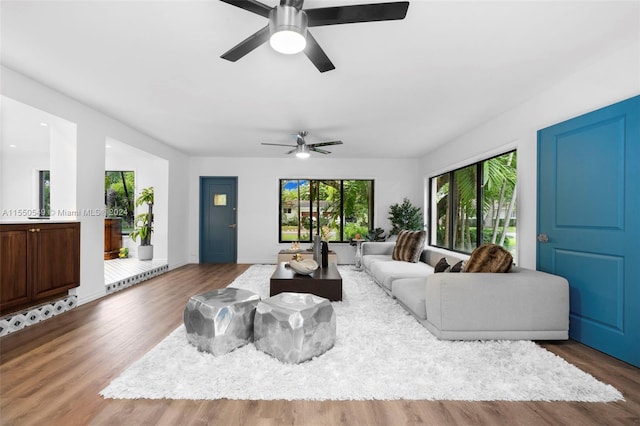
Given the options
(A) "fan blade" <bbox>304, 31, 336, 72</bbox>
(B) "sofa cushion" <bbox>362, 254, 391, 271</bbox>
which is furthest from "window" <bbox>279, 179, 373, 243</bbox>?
(A) "fan blade" <bbox>304, 31, 336, 72</bbox>

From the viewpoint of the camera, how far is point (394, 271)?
168 inches

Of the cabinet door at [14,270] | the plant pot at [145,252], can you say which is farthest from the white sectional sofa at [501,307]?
the plant pot at [145,252]

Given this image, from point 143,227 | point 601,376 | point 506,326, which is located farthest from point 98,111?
point 601,376

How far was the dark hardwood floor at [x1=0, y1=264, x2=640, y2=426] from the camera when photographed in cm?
171

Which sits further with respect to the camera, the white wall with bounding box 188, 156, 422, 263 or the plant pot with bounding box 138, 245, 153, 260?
→ the white wall with bounding box 188, 156, 422, 263

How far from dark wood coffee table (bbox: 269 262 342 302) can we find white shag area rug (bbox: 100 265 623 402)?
1.01 meters

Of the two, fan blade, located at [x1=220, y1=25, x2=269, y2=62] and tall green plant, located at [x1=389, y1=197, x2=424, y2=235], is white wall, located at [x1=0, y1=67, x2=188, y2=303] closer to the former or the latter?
fan blade, located at [x1=220, y1=25, x2=269, y2=62]

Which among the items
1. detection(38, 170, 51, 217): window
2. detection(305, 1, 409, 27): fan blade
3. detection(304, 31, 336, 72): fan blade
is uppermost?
detection(305, 1, 409, 27): fan blade

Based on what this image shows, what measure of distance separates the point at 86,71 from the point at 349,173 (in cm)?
535

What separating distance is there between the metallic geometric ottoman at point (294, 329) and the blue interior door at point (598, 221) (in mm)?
2287

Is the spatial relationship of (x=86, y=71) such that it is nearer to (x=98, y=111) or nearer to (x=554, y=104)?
(x=98, y=111)

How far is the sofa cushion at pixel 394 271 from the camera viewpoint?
13.4 feet

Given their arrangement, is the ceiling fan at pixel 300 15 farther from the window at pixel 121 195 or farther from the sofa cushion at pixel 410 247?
the window at pixel 121 195

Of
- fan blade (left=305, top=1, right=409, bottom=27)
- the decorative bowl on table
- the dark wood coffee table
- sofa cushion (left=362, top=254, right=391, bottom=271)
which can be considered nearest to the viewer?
fan blade (left=305, top=1, right=409, bottom=27)
